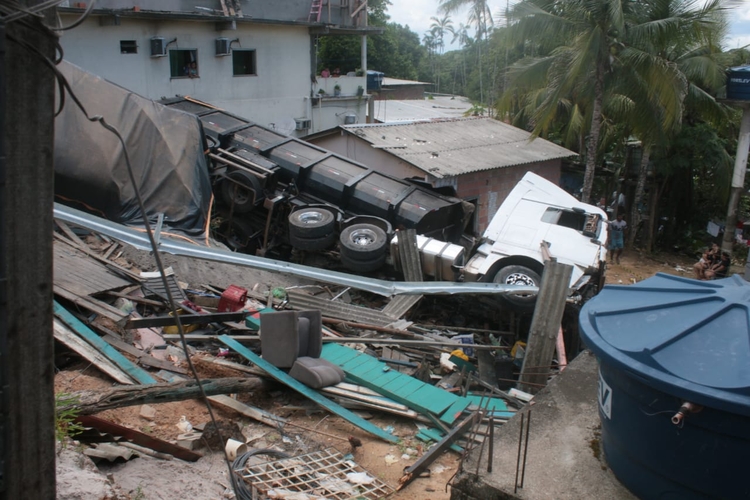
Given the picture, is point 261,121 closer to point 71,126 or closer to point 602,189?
point 71,126

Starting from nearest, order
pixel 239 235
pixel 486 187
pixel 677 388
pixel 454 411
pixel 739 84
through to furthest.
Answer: pixel 677 388 < pixel 454 411 < pixel 239 235 < pixel 739 84 < pixel 486 187

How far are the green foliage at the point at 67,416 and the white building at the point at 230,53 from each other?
41.5 ft

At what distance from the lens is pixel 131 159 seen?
1169 centimetres

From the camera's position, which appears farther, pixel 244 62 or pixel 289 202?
pixel 244 62

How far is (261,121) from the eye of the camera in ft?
69.0

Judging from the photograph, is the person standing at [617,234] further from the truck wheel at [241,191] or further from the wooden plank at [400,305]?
the truck wheel at [241,191]

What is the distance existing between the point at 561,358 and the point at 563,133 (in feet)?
52.7

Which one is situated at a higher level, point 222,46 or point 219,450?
point 222,46

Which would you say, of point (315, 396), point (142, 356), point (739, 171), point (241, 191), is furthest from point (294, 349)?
point (739, 171)

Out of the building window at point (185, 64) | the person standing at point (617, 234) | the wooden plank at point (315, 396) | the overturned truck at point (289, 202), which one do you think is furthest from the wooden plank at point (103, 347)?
the person standing at point (617, 234)

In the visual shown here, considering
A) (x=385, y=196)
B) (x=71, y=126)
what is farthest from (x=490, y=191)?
(x=71, y=126)

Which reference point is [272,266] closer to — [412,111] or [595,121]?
[595,121]

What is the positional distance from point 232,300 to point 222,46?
13.1 m

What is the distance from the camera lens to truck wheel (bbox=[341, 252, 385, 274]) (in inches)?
445
